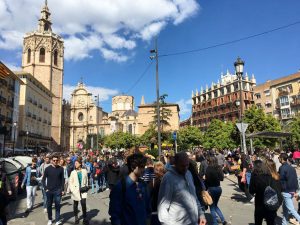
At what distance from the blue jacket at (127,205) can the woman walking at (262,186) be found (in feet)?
9.35

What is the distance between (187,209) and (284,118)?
6620 cm

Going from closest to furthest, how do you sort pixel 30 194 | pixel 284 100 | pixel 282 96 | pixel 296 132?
pixel 30 194, pixel 296 132, pixel 284 100, pixel 282 96

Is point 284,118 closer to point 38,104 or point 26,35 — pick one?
point 38,104

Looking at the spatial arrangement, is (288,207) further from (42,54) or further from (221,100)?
(221,100)

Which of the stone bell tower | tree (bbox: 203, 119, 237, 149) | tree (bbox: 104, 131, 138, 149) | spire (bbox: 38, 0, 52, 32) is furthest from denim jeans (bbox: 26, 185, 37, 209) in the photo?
spire (bbox: 38, 0, 52, 32)

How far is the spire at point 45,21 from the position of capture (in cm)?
7775

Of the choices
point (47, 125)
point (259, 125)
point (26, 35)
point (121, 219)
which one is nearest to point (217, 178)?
point (121, 219)

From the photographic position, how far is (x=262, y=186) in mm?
5496

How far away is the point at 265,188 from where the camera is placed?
17.9ft

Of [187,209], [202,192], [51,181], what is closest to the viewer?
[187,209]

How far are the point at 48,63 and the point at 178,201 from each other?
75.6 m

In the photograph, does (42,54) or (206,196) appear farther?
(42,54)

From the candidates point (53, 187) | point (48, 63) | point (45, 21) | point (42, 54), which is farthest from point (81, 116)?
point (53, 187)

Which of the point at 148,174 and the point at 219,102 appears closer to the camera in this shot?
the point at 148,174
